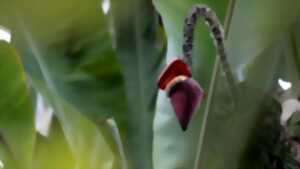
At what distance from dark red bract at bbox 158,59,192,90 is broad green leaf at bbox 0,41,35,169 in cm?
23

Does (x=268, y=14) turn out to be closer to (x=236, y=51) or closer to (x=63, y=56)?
(x=236, y=51)

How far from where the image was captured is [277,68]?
59 cm

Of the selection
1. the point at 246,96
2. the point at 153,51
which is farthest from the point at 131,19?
the point at 246,96

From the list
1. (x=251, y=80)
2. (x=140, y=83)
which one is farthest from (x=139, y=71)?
(x=251, y=80)

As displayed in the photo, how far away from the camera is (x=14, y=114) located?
587 mm

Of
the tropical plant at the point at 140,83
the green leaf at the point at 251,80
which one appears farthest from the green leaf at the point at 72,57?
the green leaf at the point at 251,80

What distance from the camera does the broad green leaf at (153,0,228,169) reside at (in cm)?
55

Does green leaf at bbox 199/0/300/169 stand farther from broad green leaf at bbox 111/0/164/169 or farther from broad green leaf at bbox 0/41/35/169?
broad green leaf at bbox 0/41/35/169

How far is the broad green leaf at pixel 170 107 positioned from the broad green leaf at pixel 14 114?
0.50ft

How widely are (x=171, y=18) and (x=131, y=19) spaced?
2.7 inches

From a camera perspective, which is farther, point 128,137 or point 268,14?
point 128,137

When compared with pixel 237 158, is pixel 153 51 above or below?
above

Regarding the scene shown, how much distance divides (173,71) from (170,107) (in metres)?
0.19

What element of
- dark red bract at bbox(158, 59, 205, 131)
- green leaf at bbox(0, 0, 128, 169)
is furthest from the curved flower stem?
green leaf at bbox(0, 0, 128, 169)
